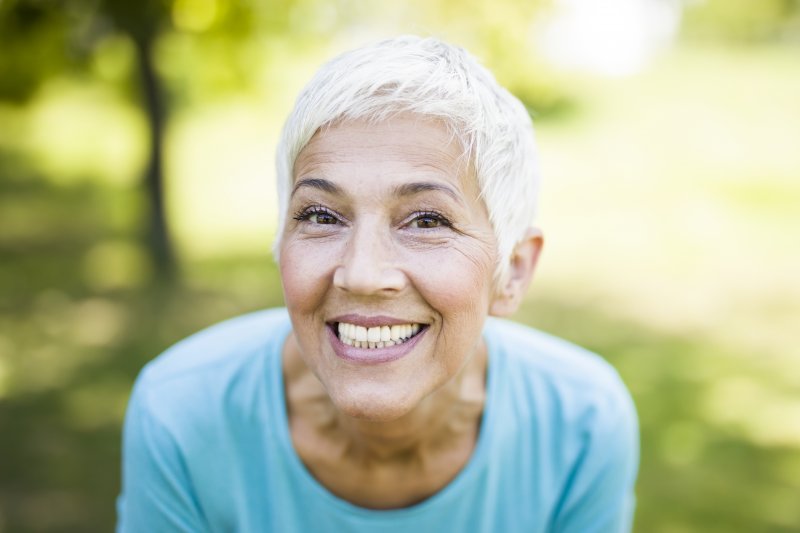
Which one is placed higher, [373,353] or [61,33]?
[61,33]

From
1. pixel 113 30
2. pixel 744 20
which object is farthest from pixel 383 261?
pixel 744 20

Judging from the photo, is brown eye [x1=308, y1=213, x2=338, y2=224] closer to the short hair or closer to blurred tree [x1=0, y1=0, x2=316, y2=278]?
the short hair

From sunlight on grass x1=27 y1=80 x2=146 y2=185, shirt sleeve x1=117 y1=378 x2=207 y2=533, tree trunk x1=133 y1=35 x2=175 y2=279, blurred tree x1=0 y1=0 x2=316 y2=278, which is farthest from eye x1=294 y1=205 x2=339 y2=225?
sunlight on grass x1=27 y1=80 x2=146 y2=185

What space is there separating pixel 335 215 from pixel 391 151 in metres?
0.18

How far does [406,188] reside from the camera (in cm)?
163

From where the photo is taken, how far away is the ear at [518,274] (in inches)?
76.2

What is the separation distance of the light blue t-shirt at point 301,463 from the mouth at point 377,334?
0.40m

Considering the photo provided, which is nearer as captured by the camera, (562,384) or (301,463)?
(301,463)

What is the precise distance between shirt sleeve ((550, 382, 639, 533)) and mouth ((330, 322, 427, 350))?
65 centimetres

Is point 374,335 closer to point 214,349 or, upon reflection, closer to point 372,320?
point 372,320

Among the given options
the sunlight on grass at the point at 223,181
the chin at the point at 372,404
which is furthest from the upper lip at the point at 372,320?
the sunlight on grass at the point at 223,181

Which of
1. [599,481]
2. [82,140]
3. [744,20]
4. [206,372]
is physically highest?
[744,20]

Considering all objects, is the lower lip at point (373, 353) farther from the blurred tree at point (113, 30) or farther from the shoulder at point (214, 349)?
the blurred tree at point (113, 30)

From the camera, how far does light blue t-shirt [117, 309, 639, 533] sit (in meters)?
1.95
